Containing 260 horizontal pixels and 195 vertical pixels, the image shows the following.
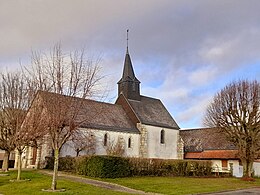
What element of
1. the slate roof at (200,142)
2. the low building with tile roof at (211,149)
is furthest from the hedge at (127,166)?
the slate roof at (200,142)

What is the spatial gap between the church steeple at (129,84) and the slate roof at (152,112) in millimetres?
967

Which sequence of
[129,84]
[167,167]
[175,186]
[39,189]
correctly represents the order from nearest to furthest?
[39,189] → [175,186] → [167,167] → [129,84]

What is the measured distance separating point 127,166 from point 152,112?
19743 mm

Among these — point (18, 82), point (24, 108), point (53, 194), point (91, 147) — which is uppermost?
point (18, 82)

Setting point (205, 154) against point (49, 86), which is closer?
point (49, 86)

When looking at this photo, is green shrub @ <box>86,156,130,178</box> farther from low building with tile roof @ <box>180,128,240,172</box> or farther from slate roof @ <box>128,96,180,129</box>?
slate roof @ <box>128,96,180,129</box>

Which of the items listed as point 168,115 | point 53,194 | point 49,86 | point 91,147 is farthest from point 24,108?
point 168,115

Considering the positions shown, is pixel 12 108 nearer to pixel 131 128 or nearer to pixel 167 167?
pixel 167 167

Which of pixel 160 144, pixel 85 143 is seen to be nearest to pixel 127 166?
pixel 85 143

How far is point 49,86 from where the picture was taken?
16875 millimetres

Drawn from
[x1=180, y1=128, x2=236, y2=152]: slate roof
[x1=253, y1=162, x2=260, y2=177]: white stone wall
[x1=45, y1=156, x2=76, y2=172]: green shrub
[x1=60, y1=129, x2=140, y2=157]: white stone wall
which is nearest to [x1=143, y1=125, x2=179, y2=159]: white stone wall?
[x1=60, y1=129, x2=140, y2=157]: white stone wall

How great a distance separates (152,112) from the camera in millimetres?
45781

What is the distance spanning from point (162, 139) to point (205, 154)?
6.69m

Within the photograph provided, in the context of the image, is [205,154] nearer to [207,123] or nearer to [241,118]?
[207,123]
